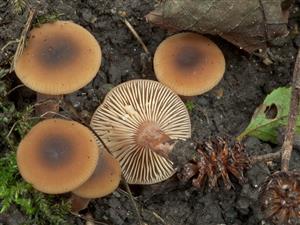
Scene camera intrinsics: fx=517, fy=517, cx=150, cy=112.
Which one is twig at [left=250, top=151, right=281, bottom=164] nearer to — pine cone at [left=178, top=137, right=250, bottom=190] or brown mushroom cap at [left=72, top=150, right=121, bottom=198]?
pine cone at [left=178, top=137, right=250, bottom=190]

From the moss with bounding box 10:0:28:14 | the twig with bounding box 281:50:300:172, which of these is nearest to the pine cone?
the twig with bounding box 281:50:300:172

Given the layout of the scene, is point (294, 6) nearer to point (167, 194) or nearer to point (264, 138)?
point (264, 138)

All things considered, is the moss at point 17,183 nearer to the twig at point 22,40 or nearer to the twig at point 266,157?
the twig at point 22,40

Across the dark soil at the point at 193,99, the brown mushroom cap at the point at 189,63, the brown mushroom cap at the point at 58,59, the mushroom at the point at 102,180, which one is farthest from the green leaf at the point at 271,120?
the brown mushroom cap at the point at 58,59

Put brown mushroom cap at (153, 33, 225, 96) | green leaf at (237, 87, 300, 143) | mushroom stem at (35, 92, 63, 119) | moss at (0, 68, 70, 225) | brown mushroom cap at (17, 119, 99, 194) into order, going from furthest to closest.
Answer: green leaf at (237, 87, 300, 143), brown mushroom cap at (153, 33, 225, 96), mushroom stem at (35, 92, 63, 119), moss at (0, 68, 70, 225), brown mushroom cap at (17, 119, 99, 194)

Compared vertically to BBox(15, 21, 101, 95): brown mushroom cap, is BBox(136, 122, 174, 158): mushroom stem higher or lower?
lower

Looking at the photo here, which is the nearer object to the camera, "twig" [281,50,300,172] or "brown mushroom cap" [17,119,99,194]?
"brown mushroom cap" [17,119,99,194]

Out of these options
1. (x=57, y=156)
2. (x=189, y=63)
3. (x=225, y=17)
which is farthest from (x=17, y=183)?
(x=225, y=17)

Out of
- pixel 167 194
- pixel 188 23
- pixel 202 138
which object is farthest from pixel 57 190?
pixel 188 23

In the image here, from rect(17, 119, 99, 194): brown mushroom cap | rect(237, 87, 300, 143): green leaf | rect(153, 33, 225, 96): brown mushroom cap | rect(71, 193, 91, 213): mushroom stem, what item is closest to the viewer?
rect(17, 119, 99, 194): brown mushroom cap
